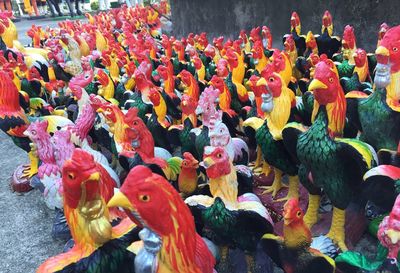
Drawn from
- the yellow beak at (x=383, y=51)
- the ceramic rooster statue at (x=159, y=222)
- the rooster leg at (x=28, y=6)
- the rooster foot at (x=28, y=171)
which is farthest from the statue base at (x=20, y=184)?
the rooster leg at (x=28, y=6)

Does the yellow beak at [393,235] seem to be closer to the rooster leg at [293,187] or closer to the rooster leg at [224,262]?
the rooster leg at [224,262]

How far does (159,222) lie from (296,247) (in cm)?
72

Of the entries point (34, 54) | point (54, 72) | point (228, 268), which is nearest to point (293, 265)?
point (228, 268)

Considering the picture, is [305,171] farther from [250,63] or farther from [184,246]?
[250,63]

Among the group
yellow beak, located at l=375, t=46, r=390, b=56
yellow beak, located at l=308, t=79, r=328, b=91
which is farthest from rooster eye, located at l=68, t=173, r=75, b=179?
yellow beak, located at l=375, t=46, r=390, b=56

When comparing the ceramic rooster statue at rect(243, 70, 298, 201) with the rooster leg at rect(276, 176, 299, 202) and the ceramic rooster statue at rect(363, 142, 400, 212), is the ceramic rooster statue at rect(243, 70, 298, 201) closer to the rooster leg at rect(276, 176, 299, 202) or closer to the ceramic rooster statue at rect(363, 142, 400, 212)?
the rooster leg at rect(276, 176, 299, 202)

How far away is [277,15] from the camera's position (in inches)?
255

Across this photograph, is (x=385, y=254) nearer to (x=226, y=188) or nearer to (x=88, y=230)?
(x=226, y=188)

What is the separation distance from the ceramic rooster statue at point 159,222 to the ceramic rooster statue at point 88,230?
0.30m

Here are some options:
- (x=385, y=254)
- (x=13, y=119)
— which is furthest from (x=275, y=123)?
(x=13, y=119)

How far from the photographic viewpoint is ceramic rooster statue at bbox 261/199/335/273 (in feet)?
6.00

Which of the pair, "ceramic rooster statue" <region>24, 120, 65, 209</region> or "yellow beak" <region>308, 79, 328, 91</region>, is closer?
"yellow beak" <region>308, 79, 328, 91</region>

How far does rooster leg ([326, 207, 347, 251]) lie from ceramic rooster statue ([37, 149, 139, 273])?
1180 millimetres

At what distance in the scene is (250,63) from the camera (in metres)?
4.77
